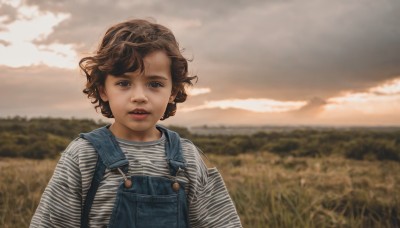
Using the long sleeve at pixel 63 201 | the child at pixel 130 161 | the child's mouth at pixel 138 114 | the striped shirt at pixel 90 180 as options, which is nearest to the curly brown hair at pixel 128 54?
the child at pixel 130 161

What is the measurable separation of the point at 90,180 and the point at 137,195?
0.20 metres

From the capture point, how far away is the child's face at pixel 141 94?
1695 mm

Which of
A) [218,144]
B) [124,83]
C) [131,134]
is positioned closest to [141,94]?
[124,83]

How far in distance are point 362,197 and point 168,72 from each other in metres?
4.30

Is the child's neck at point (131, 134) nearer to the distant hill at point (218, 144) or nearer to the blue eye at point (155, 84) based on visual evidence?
the blue eye at point (155, 84)

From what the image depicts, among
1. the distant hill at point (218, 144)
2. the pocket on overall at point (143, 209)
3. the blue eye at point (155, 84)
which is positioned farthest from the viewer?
the distant hill at point (218, 144)

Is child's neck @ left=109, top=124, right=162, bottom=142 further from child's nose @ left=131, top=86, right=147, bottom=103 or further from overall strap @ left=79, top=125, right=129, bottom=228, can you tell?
child's nose @ left=131, top=86, right=147, bottom=103

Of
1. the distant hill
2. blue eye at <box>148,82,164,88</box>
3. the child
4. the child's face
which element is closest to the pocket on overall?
the child

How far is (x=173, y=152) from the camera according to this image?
1821 millimetres

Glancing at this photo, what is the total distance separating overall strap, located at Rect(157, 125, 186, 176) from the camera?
1778 millimetres

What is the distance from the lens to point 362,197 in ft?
17.4

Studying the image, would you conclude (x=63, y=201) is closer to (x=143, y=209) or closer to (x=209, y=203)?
(x=143, y=209)

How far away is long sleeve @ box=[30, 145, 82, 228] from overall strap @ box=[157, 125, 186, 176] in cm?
38

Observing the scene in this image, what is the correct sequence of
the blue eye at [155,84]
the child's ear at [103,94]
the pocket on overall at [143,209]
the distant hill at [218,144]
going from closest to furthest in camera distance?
the pocket on overall at [143,209] → the blue eye at [155,84] → the child's ear at [103,94] → the distant hill at [218,144]
